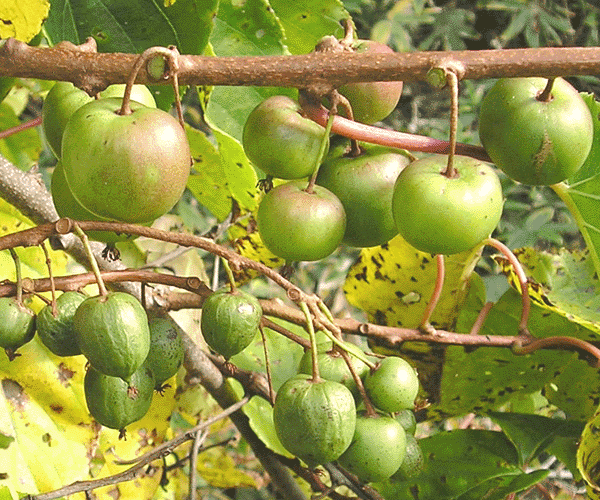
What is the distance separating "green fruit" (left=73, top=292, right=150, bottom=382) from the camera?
647mm

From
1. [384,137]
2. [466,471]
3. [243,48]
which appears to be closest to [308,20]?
[243,48]

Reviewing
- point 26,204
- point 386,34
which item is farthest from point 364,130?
point 386,34

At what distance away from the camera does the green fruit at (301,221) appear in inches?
27.3

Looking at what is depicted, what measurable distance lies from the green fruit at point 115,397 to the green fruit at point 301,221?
20 cm

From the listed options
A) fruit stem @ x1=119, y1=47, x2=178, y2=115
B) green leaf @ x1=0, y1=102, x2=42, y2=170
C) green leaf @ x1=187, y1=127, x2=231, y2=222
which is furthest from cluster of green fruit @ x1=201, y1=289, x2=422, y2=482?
green leaf @ x1=0, y1=102, x2=42, y2=170

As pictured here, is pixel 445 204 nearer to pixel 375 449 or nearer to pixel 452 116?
pixel 452 116

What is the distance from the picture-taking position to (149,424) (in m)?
1.02

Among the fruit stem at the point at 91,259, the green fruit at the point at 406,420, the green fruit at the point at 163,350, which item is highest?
the fruit stem at the point at 91,259

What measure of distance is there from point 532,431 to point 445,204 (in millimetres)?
607

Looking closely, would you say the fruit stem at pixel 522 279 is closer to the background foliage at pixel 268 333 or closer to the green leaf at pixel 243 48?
the background foliage at pixel 268 333

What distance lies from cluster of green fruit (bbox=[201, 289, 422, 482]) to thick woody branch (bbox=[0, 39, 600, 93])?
22 centimetres

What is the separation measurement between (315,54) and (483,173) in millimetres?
186

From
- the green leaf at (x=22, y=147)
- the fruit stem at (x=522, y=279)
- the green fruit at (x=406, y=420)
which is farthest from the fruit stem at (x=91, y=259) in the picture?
the green leaf at (x=22, y=147)

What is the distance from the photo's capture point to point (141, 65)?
61 centimetres
